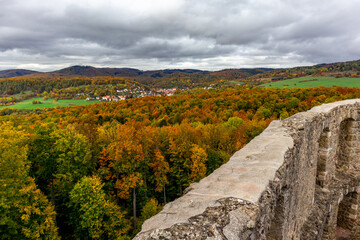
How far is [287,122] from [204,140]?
1875cm

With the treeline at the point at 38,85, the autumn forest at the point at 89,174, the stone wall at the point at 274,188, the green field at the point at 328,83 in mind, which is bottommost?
the autumn forest at the point at 89,174

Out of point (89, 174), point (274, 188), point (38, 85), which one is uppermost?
point (38, 85)

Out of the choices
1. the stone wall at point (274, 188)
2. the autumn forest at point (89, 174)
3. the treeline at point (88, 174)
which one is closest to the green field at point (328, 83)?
the autumn forest at point (89, 174)

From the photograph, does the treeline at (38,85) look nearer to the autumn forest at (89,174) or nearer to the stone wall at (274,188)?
the autumn forest at (89,174)

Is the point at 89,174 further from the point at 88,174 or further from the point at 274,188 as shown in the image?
the point at 274,188

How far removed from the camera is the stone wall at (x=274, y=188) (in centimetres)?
253

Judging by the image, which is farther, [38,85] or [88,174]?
[38,85]

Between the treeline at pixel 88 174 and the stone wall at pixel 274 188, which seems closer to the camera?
the stone wall at pixel 274 188

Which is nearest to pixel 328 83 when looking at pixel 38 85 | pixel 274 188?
pixel 274 188

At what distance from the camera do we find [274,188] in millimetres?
3592

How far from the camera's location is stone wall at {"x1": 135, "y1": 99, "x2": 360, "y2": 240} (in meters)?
2.53

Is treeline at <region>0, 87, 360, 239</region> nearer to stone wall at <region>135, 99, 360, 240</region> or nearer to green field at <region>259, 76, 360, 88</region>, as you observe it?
stone wall at <region>135, 99, 360, 240</region>

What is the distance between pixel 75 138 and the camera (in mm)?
15539

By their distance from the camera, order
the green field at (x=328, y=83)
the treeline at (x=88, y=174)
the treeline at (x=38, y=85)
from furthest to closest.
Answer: the treeline at (x=38, y=85), the green field at (x=328, y=83), the treeline at (x=88, y=174)
